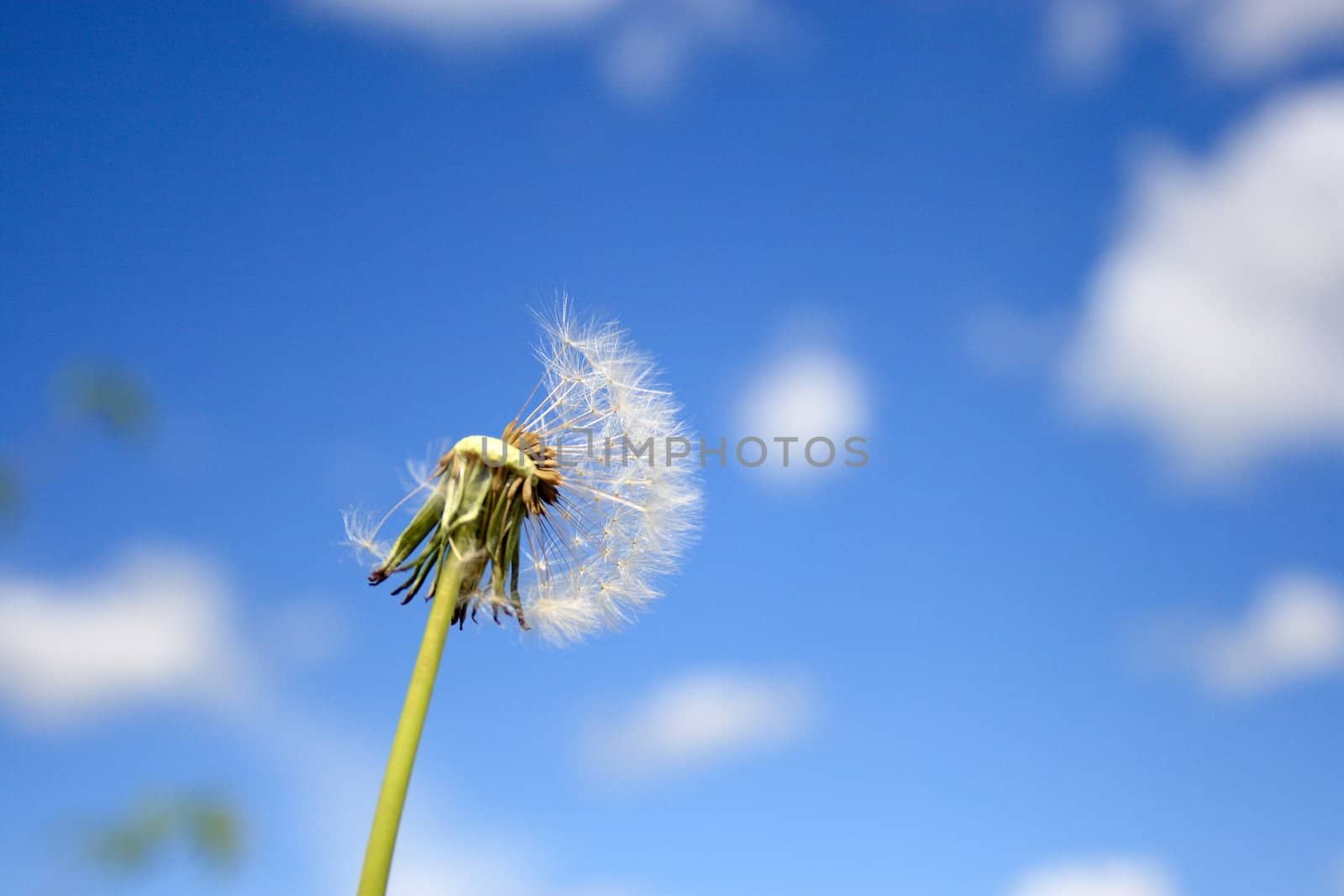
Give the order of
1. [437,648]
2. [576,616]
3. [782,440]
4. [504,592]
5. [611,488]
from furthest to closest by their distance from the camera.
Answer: [782,440], [611,488], [576,616], [504,592], [437,648]

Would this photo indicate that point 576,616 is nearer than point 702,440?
Yes

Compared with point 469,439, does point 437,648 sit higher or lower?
lower

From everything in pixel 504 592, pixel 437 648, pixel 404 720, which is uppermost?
pixel 504 592

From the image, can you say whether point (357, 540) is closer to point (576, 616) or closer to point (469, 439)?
point (469, 439)

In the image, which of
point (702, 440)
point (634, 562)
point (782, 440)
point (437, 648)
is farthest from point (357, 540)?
point (782, 440)

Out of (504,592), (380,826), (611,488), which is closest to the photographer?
(380,826)

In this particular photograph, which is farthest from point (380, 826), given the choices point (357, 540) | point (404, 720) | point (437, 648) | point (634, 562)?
point (634, 562)

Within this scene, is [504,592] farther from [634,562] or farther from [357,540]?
[634,562]
